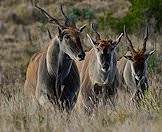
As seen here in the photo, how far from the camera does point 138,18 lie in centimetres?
2792

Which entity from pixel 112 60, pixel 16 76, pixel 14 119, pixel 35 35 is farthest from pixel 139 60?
pixel 35 35

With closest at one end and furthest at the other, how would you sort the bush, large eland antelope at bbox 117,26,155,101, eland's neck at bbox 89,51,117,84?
eland's neck at bbox 89,51,117,84
large eland antelope at bbox 117,26,155,101
the bush

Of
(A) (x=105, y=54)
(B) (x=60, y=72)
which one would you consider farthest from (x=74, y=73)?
(A) (x=105, y=54)

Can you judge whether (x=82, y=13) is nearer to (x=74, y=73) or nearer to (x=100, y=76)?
(x=100, y=76)

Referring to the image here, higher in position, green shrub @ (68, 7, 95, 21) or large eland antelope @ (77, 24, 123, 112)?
large eland antelope @ (77, 24, 123, 112)

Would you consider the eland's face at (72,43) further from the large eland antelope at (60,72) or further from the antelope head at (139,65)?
the antelope head at (139,65)

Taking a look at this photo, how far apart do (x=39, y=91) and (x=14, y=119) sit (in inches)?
70.8

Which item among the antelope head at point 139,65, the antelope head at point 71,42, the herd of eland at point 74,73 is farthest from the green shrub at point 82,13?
the antelope head at point 71,42

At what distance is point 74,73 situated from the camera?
12578 millimetres

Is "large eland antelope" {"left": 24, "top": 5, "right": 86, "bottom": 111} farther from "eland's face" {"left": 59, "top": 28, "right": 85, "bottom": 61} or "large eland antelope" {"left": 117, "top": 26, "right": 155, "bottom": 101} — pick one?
"large eland antelope" {"left": 117, "top": 26, "right": 155, "bottom": 101}

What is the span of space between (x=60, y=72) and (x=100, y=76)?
1942 mm

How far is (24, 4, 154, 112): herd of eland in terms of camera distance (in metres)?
12.1

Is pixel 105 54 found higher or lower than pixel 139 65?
higher

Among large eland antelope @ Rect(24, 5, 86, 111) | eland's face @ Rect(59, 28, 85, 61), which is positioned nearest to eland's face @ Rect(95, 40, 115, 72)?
large eland antelope @ Rect(24, 5, 86, 111)
